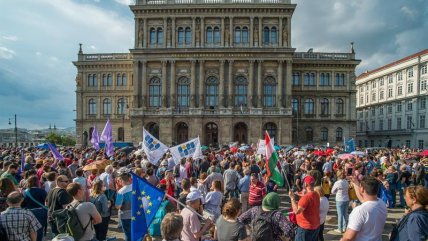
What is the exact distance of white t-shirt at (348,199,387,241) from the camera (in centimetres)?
476

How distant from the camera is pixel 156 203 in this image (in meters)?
6.46

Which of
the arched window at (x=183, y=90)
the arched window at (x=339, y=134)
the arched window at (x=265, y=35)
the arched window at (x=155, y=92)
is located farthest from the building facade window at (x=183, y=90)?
the arched window at (x=339, y=134)

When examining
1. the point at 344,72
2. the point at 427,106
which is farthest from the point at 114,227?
the point at 427,106

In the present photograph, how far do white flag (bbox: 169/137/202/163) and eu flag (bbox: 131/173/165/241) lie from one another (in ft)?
28.3

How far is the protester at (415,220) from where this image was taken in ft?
14.8

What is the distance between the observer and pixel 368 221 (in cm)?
477

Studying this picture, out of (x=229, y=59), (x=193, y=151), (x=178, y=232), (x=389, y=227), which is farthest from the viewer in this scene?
(x=229, y=59)

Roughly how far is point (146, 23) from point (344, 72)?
3270 centimetres

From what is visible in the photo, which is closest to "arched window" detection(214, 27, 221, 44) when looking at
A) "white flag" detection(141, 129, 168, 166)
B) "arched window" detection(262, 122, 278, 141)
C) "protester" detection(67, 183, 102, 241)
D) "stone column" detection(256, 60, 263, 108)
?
"stone column" detection(256, 60, 263, 108)

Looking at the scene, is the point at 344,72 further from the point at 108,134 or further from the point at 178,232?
the point at 178,232

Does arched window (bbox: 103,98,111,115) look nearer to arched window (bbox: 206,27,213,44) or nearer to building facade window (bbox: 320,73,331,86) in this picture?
arched window (bbox: 206,27,213,44)

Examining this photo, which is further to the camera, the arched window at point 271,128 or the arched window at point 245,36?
the arched window at point 245,36

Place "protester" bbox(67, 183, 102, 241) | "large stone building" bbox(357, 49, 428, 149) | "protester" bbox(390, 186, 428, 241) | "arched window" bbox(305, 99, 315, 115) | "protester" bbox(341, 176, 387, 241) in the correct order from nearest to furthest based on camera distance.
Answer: "protester" bbox(390, 186, 428, 241), "protester" bbox(341, 176, 387, 241), "protester" bbox(67, 183, 102, 241), "arched window" bbox(305, 99, 315, 115), "large stone building" bbox(357, 49, 428, 149)

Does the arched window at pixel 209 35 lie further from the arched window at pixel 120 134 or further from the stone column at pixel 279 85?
the arched window at pixel 120 134
